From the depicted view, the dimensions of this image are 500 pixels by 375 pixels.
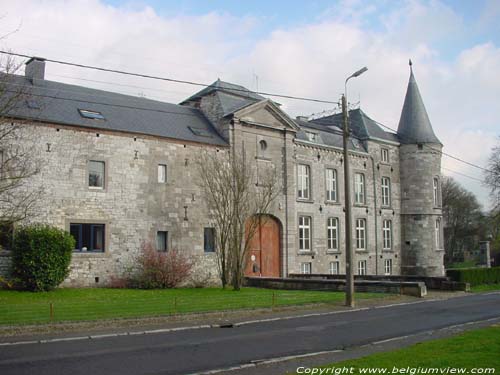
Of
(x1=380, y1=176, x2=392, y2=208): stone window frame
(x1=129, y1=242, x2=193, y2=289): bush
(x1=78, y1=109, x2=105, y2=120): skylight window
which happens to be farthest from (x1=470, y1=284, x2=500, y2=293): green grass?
(x1=78, y1=109, x2=105, y2=120): skylight window

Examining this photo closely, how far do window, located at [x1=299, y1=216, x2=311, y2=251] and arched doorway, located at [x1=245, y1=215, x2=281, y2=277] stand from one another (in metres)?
2.43

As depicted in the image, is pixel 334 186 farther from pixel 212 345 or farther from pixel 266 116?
pixel 212 345

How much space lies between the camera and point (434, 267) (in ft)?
140

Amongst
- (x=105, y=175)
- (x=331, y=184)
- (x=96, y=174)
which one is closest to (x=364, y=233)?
(x=331, y=184)

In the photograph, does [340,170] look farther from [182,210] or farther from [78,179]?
[78,179]

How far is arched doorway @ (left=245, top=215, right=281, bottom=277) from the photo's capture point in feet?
106

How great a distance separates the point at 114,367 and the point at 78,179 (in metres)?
17.6

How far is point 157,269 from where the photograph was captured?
26.9m

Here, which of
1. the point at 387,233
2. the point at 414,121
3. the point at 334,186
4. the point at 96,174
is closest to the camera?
the point at 96,174

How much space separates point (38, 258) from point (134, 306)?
6714 mm

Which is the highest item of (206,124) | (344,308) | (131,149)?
(206,124)

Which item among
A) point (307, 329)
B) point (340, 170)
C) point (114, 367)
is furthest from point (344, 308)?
point (340, 170)

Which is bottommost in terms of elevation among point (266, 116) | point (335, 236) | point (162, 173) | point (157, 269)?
point (157, 269)

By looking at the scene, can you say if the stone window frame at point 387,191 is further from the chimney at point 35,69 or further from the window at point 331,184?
the chimney at point 35,69
